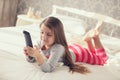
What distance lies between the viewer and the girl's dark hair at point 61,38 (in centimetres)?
168

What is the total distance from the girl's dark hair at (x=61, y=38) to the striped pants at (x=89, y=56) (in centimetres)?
15

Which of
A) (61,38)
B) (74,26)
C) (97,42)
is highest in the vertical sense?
(61,38)

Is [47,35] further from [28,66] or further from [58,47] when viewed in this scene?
[28,66]

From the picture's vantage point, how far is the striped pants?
1.98 m

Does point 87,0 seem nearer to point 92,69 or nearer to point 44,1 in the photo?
point 44,1

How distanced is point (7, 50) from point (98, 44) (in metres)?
0.72

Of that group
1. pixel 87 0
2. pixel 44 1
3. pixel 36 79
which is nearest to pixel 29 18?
pixel 44 1

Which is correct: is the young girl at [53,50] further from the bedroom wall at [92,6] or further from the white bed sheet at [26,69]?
the bedroom wall at [92,6]

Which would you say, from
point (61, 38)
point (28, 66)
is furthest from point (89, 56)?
point (28, 66)

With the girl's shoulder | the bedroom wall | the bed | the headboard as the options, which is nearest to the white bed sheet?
the bed

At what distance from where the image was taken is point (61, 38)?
1.72 metres

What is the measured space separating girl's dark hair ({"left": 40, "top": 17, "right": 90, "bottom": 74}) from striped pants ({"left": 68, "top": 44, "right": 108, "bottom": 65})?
0.15 m

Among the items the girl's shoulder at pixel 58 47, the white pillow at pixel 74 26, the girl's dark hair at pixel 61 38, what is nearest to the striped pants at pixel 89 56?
the girl's dark hair at pixel 61 38

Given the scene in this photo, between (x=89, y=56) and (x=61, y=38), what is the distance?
396 millimetres
